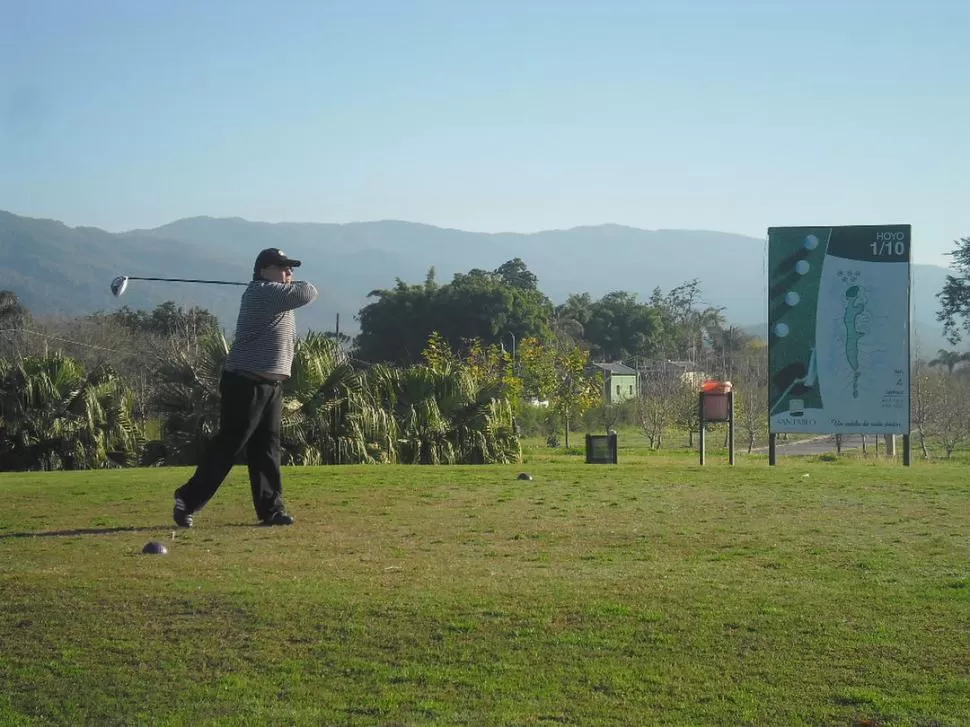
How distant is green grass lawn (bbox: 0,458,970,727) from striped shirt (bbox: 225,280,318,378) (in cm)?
129

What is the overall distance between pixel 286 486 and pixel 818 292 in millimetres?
10042

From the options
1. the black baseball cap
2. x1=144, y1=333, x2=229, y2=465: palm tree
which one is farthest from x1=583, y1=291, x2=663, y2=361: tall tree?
the black baseball cap

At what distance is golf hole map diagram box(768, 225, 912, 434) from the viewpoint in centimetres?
1888

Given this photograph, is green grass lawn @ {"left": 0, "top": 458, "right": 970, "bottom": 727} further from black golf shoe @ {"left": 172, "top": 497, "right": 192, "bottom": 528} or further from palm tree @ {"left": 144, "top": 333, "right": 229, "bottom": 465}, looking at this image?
palm tree @ {"left": 144, "top": 333, "right": 229, "bottom": 465}

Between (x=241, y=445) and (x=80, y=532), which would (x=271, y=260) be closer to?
(x=241, y=445)

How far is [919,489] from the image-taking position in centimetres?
1240

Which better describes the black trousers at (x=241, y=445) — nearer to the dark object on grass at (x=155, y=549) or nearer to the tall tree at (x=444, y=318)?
the dark object on grass at (x=155, y=549)

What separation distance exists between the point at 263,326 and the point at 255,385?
18.1 inches

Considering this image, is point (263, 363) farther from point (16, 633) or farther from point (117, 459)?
point (117, 459)

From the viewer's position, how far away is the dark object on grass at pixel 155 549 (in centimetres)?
799

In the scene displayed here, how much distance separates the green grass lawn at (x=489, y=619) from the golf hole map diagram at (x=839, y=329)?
937 centimetres

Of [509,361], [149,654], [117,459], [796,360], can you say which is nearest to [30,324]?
[509,361]

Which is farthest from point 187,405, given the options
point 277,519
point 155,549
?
point 155,549

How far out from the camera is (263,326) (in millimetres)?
9266
